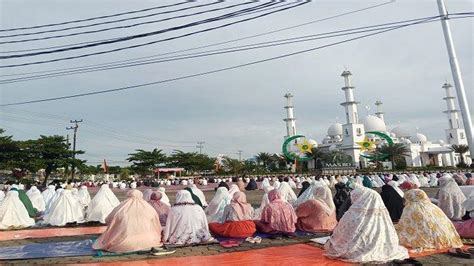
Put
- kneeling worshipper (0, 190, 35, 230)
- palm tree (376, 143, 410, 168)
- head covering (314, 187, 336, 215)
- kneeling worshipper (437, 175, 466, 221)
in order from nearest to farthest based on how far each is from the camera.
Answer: head covering (314, 187, 336, 215) → kneeling worshipper (437, 175, 466, 221) → kneeling worshipper (0, 190, 35, 230) → palm tree (376, 143, 410, 168)

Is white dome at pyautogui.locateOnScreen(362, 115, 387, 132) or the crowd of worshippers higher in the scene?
white dome at pyautogui.locateOnScreen(362, 115, 387, 132)

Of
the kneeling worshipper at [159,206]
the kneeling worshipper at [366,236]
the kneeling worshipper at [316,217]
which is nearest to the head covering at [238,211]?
the kneeling worshipper at [316,217]

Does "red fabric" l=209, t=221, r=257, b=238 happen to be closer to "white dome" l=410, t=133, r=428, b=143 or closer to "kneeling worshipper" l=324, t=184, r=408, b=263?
"kneeling worshipper" l=324, t=184, r=408, b=263

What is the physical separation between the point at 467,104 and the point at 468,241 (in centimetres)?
564

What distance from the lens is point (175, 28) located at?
7.78 metres

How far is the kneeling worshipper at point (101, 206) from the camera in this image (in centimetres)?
1068

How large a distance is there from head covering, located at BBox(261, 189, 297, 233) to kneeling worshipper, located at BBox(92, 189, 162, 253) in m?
2.30

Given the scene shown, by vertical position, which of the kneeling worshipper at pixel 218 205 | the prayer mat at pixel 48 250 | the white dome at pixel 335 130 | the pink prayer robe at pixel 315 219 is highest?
the white dome at pixel 335 130

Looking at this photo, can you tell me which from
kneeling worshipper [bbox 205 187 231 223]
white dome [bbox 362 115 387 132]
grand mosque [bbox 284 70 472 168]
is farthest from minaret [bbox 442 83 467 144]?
kneeling worshipper [bbox 205 187 231 223]

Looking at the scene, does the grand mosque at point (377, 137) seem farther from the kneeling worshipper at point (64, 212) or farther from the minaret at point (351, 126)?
the kneeling worshipper at point (64, 212)

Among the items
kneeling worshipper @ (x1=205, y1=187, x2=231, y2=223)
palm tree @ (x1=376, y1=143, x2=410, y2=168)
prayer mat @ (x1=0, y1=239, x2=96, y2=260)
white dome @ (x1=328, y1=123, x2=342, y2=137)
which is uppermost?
white dome @ (x1=328, y1=123, x2=342, y2=137)

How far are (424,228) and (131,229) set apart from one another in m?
5.08

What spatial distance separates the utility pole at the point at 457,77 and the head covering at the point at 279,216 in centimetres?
605

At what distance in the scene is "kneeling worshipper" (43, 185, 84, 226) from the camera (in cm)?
1048
